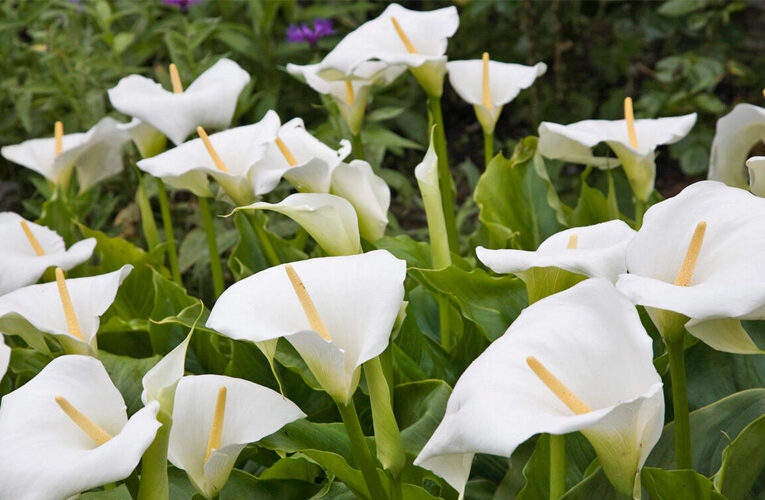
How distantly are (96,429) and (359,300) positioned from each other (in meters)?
0.24

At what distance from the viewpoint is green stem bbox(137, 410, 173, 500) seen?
689 mm

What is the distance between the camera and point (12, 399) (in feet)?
2.49

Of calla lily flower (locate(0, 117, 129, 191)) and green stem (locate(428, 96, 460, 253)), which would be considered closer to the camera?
green stem (locate(428, 96, 460, 253))

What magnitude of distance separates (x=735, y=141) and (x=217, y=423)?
2.49ft

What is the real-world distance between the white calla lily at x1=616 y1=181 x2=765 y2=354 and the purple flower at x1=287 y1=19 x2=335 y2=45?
58.1 inches

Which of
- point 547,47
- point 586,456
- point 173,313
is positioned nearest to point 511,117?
point 547,47

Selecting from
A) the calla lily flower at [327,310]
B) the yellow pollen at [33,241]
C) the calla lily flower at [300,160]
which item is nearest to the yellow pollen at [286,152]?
the calla lily flower at [300,160]

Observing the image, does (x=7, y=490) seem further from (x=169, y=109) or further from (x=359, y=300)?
(x=169, y=109)

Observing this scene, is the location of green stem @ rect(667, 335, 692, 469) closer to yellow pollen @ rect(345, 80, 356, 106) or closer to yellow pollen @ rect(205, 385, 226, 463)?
yellow pollen @ rect(205, 385, 226, 463)

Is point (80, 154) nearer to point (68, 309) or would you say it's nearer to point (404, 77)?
point (68, 309)

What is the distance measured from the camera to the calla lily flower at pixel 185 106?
117 centimetres

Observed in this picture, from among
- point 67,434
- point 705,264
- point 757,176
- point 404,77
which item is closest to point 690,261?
point 705,264

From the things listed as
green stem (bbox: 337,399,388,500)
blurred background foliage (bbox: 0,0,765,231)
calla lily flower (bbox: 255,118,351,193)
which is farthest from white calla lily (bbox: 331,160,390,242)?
blurred background foliage (bbox: 0,0,765,231)

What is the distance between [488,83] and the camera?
1.27 meters
